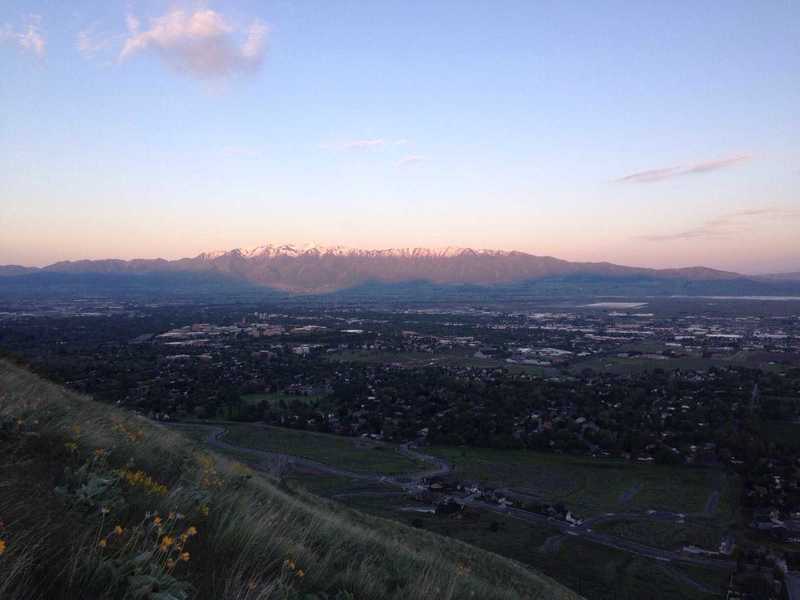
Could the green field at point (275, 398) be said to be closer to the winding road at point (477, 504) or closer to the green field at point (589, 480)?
the winding road at point (477, 504)

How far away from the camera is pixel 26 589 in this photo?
1941 mm

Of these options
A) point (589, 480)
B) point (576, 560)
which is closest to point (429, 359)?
point (589, 480)

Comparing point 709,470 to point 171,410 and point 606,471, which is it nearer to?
point 606,471

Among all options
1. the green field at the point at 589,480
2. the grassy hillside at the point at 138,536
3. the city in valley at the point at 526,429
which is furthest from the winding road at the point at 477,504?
the grassy hillside at the point at 138,536

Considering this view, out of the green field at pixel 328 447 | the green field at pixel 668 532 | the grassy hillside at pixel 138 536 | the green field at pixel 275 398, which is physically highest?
the grassy hillside at pixel 138 536

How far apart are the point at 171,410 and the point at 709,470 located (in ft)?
76.8

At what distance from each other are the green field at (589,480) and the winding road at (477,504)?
645mm

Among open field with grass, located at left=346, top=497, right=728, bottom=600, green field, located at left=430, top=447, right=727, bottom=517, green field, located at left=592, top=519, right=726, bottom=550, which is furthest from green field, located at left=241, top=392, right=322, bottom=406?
green field, located at left=592, top=519, right=726, bottom=550

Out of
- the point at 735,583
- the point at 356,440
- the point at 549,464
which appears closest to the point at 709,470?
the point at 549,464

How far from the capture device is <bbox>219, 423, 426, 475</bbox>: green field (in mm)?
20366

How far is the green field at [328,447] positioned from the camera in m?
20.4

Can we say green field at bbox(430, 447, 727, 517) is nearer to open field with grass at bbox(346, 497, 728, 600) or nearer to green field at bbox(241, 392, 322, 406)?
open field with grass at bbox(346, 497, 728, 600)

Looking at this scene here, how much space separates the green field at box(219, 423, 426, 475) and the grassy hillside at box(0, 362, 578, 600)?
1562 centimetres

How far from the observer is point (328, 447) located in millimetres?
22906
